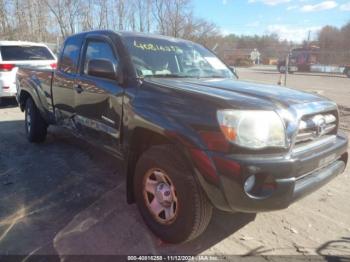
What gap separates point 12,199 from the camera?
3.80 meters

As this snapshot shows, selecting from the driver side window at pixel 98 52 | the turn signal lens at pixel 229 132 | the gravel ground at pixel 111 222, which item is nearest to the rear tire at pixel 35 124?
the gravel ground at pixel 111 222

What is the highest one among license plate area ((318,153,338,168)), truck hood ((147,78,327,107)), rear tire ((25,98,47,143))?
truck hood ((147,78,327,107))

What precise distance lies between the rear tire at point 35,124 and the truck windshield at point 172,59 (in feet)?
9.15

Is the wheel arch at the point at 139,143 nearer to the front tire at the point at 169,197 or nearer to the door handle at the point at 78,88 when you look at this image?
the front tire at the point at 169,197

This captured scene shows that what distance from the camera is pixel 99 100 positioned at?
372cm

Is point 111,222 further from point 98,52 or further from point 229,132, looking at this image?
point 98,52

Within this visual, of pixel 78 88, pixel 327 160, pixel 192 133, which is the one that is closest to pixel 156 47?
pixel 78 88

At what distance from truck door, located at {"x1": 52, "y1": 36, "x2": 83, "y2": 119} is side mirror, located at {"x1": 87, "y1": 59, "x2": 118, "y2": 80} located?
0.78 m

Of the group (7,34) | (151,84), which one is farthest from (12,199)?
(7,34)

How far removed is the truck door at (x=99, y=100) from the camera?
11.4 ft

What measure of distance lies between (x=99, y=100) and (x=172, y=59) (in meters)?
0.95

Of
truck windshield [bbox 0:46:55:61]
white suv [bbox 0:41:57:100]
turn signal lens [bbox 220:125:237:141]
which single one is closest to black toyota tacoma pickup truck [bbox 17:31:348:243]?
turn signal lens [bbox 220:125:237:141]

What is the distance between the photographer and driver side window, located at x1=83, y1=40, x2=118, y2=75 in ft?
12.2

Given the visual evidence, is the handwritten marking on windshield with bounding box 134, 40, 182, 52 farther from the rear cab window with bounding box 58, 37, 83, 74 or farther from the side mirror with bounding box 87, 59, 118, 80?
the rear cab window with bounding box 58, 37, 83, 74
